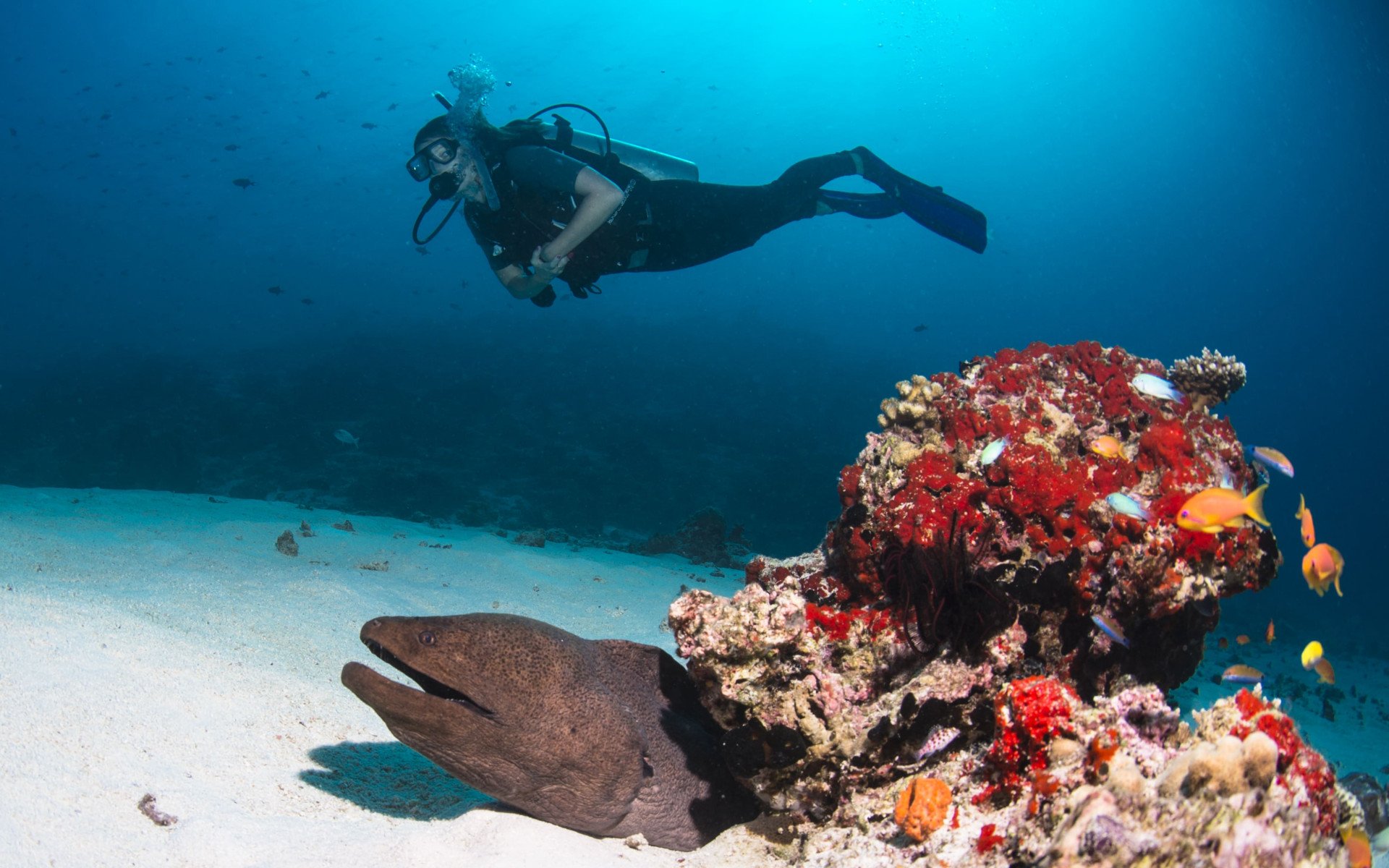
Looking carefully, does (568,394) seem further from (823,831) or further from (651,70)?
(651,70)

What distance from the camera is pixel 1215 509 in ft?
8.04

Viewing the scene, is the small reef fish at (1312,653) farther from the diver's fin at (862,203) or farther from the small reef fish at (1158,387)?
the diver's fin at (862,203)

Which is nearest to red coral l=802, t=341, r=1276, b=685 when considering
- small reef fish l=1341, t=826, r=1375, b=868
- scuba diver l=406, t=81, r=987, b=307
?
small reef fish l=1341, t=826, r=1375, b=868

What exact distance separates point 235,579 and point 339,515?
574cm

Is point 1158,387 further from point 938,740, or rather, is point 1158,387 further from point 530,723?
point 530,723

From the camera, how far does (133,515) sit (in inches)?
301

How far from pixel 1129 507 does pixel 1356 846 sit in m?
1.23

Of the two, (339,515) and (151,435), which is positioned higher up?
(339,515)

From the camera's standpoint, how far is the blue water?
20.6 meters

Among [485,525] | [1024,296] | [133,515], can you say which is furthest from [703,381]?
[1024,296]

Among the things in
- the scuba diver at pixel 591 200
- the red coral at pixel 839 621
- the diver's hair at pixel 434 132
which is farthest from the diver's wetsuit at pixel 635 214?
the red coral at pixel 839 621

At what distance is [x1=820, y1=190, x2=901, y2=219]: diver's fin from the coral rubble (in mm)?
7449

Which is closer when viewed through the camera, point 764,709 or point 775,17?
point 764,709

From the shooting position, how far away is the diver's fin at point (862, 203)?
396 inches
